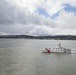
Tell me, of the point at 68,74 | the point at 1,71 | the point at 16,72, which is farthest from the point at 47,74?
the point at 1,71

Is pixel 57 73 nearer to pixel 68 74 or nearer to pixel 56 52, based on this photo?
pixel 68 74

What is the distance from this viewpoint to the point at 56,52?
61688 millimetres

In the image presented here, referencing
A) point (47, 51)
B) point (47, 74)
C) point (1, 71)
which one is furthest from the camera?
point (47, 51)

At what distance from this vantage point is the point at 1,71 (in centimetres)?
2998

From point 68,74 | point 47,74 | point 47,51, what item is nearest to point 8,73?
point 47,74

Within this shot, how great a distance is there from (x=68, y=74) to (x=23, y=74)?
6716 mm

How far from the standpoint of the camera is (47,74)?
2786cm

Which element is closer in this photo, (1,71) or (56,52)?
(1,71)

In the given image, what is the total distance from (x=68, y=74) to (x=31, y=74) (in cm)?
552

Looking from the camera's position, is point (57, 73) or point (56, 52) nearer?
point (57, 73)

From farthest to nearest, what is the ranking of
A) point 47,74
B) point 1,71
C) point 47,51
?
point 47,51 < point 1,71 < point 47,74

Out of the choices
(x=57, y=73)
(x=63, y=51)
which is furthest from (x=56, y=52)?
(x=57, y=73)

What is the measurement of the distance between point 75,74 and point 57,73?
270 centimetres

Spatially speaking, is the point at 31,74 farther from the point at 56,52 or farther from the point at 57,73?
the point at 56,52
